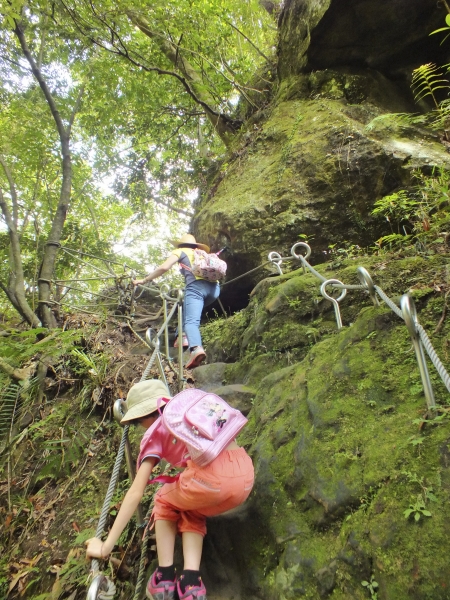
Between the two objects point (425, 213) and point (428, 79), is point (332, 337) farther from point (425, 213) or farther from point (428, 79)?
point (428, 79)

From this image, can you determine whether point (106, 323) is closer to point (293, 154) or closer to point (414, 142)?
point (293, 154)

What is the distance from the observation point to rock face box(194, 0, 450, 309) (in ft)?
18.7

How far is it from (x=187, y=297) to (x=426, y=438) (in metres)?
3.69

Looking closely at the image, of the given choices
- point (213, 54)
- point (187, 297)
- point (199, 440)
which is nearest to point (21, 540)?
point (199, 440)

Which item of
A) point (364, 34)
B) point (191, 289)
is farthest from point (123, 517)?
point (364, 34)

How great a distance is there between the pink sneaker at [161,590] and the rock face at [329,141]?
475cm

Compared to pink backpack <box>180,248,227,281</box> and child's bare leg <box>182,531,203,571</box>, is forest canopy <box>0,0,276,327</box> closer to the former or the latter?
pink backpack <box>180,248,227,281</box>

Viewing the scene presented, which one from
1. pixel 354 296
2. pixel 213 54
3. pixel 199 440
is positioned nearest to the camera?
pixel 199 440

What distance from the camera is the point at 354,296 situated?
12.3 ft

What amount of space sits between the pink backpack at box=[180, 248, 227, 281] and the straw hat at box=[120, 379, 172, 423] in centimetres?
257

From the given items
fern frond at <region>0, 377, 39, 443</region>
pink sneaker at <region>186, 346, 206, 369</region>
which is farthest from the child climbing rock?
fern frond at <region>0, 377, 39, 443</region>

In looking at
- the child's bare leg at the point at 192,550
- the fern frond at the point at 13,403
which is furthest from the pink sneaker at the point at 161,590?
the fern frond at the point at 13,403

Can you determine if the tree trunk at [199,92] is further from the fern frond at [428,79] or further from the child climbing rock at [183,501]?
the child climbing rock at [183,501]

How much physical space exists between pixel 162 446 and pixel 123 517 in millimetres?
432
